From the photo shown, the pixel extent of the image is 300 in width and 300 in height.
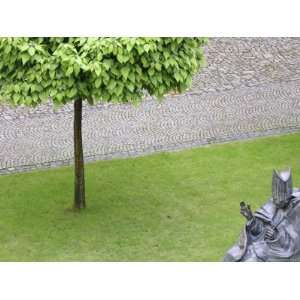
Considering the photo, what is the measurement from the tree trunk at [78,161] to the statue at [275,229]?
426 centimetres

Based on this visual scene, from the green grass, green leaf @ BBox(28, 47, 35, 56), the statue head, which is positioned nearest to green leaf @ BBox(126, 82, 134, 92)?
green leaf @ BBox(28, 47, 35, 56)

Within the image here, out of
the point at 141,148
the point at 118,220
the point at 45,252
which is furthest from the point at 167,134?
the point at 45,252

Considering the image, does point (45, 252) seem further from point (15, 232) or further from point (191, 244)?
point (191, 244)

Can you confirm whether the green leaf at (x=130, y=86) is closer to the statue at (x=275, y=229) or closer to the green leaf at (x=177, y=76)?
the green leaf at (x=177, y=76)

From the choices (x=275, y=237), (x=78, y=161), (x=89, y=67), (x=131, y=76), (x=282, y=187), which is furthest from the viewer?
(x=78, y=161)

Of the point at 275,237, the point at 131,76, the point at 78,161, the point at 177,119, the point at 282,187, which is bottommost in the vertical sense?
the point at 275,237

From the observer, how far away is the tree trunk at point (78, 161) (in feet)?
40.1

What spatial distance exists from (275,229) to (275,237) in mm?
89

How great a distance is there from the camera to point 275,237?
855 centimetres

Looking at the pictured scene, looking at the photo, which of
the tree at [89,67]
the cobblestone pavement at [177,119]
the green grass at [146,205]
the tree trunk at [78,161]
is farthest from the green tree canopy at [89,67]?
the cobblestone pavement at [177,119]

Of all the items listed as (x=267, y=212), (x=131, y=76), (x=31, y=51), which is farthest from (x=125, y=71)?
(x=267, y=212)

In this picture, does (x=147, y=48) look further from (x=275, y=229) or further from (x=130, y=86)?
(x=275, y=229)

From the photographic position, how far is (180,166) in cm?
1434

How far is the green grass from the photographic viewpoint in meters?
11.7
